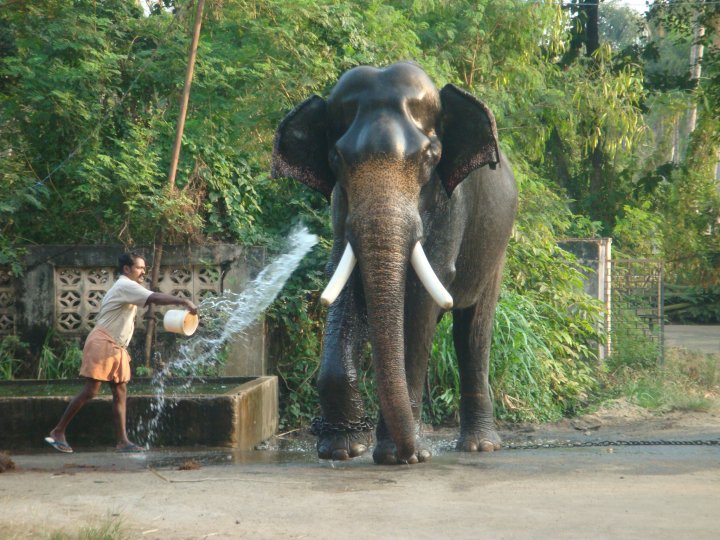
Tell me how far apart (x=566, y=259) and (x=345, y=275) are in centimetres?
654

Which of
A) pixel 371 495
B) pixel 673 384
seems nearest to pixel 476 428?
pixel 371 495

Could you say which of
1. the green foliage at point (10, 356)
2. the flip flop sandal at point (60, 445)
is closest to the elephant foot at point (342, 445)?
the flip flop sandal at point (60, 445)

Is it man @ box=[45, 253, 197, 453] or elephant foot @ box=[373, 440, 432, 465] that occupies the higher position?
man @ box=[45, 253, 197, 453]

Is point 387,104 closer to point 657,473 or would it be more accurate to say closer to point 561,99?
point 657,473

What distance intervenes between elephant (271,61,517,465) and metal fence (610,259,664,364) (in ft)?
17.4

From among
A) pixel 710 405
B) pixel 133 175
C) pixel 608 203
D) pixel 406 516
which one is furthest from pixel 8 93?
pixel 608 203

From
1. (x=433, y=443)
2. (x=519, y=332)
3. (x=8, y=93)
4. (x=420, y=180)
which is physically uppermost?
(x=8, y=93)

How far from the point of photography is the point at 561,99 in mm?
15242

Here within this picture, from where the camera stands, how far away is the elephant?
6.02 meters

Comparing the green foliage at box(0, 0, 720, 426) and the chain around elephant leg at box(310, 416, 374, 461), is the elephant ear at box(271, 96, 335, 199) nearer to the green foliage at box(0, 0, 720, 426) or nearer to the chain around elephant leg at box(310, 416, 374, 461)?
the chain around elephant leg at box(310, 416, 374, 461)

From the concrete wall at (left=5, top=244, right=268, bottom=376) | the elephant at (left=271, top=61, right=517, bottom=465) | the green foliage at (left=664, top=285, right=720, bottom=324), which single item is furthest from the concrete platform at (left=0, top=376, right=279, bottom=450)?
the green foliage at (left=664, top=285, right=720, bottom=324)

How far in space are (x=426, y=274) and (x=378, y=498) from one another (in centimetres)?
150

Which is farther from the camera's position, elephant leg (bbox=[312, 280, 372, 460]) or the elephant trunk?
elephant leg (bbox=[312, 280, 372, 460])

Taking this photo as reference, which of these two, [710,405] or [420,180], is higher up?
[420,180]
